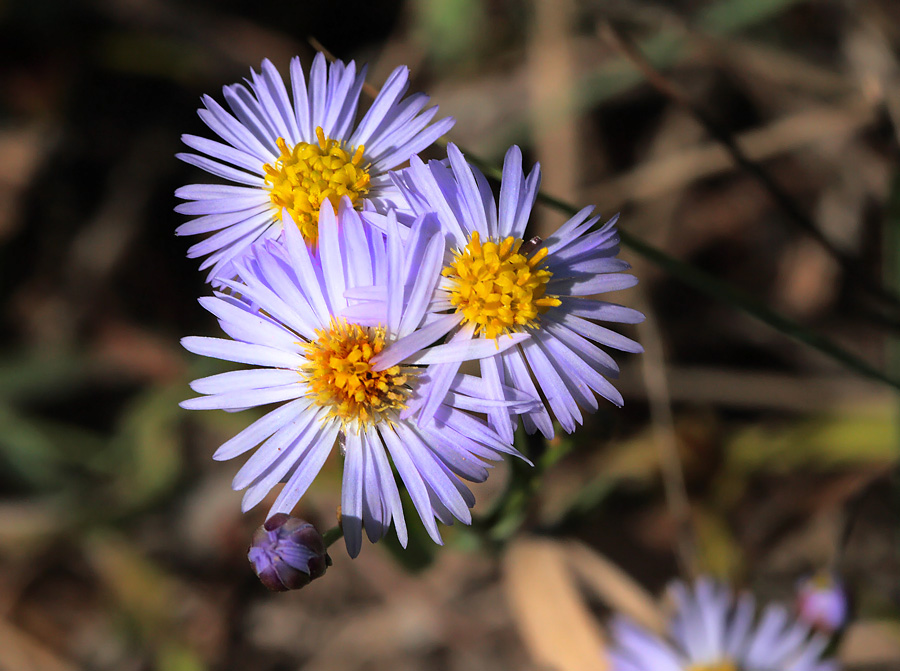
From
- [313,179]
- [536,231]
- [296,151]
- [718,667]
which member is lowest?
[718,667]

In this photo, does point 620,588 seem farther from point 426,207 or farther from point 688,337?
point 426,207

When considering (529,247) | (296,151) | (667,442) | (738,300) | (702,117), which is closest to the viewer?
(529,247)

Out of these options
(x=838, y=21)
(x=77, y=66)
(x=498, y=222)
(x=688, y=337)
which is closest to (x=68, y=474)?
(x=77, y=66)

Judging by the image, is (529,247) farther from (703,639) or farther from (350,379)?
(703,639)

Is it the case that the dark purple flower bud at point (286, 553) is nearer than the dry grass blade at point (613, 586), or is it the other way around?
the dark purple flower bud at point (286, 553)

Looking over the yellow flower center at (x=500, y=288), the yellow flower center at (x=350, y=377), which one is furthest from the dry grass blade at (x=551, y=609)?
the yellow flower center at (x=500, y=288)

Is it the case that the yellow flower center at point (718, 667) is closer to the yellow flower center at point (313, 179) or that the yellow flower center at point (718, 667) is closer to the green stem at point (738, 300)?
the green stem at point (738, 300)

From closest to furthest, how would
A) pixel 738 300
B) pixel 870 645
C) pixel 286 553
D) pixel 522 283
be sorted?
pixel 286 553
pixel 522 283
pixel 738 300
pixel 870 645

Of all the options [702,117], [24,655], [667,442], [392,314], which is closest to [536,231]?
[667,442]
